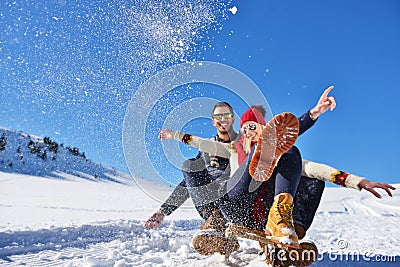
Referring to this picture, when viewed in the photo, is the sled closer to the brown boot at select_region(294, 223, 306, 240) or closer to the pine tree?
the brown boot at select_region(294, 223, 306, 240)

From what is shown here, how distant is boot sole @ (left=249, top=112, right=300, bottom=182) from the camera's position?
1640mm

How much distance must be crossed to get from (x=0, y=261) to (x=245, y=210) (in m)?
1.48

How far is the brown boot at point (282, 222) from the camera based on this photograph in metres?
1.52

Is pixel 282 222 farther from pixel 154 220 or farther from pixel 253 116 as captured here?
pixel 154 220

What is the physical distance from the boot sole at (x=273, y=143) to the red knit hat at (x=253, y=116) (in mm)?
394

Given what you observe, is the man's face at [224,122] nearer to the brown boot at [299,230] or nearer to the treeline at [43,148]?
the brown boot at [299,230]

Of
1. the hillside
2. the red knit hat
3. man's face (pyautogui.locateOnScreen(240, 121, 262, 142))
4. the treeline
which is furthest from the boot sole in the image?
the treeline

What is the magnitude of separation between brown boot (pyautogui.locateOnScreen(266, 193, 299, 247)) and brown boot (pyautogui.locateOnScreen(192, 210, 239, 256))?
49cm

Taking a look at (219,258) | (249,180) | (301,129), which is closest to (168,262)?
(219,258)

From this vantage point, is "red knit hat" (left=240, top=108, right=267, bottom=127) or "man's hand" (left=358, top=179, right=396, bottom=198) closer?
"man's hand" (left=358, top=179, right=396, bottom=198)

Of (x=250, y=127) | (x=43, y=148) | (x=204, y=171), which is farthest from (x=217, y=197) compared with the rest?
(x=43, y=148)

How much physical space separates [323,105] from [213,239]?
108cm

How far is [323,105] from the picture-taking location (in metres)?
2.12

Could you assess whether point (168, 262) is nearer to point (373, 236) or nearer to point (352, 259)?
point (352, 259)
